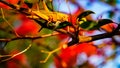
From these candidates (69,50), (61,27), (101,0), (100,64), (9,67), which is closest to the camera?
(61,27)

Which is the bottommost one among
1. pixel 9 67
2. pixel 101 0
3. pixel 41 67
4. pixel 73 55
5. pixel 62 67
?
pixel 41 67

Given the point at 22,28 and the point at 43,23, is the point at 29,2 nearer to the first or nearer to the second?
the point at 43,23

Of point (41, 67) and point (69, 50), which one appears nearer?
point (69, 50)

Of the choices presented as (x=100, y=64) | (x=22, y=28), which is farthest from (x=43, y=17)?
(x=22, y=28)

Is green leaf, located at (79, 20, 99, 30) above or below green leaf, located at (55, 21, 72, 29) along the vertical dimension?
below

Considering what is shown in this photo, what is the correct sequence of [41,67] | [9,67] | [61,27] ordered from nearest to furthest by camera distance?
[61,27] → [9,67] → [41,67]

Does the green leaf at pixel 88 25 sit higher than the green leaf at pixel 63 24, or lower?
lower

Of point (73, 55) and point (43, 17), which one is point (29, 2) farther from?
point (73, 55)

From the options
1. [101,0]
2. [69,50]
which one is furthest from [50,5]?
[69,50]

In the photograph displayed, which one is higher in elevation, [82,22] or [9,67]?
[82,22]
